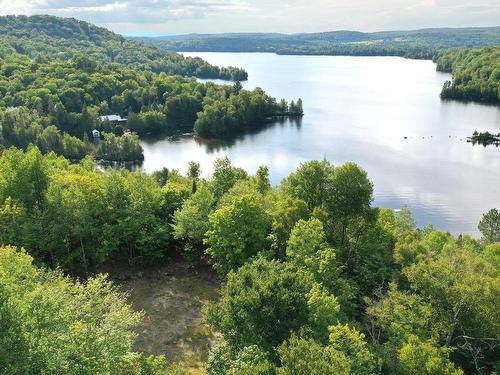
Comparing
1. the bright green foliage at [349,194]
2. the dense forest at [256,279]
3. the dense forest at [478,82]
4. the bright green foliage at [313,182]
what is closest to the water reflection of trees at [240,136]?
the dense forest at [256,279]

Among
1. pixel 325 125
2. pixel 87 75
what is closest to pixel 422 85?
pixel 325 125

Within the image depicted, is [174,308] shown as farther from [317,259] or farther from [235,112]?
[235,112]

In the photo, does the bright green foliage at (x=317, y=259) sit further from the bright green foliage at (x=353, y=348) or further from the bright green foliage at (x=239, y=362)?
the bright green foliage at (x=239, y=362)

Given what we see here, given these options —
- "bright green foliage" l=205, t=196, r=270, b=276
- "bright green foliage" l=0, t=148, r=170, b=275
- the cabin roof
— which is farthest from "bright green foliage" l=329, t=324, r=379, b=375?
the cabin roof

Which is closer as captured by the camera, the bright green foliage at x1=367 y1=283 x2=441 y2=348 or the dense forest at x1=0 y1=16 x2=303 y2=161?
the bright green foliage at x1=367 y1=283 x2=441 y2=348

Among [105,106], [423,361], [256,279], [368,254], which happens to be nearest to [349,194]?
[368,254]

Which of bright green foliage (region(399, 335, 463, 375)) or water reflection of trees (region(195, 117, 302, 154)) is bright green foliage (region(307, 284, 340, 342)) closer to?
bright green foliage (region(399, 335, 463, 375))
